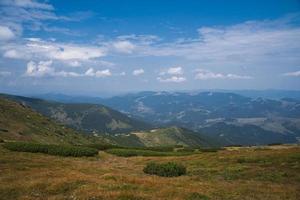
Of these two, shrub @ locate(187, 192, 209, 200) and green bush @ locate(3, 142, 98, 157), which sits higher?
shrub @ locate(187, 192, 209, 200)

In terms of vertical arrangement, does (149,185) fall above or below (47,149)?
above

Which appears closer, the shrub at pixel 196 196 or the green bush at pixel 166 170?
the shrub at pixel 196 196

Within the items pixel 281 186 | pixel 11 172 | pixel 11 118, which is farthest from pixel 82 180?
pixel 11 118

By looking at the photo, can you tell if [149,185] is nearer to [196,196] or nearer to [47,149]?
[196,196]

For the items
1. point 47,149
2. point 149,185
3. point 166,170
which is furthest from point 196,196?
→ point 47,149

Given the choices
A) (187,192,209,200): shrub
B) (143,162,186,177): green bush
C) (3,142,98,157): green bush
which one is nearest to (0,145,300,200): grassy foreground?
(187,192,209,200): shrub

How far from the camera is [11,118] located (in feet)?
251

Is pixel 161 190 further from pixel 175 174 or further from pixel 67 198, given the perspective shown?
pixel 175 174

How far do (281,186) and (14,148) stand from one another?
32.5 meters

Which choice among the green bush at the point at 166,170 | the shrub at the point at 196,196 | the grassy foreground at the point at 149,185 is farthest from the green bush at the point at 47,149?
the shrub at the point at 196,196

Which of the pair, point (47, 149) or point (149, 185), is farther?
point (47, 149)

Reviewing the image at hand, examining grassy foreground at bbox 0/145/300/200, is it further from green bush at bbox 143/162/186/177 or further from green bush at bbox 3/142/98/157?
green bush at bbox 3/142/98/157

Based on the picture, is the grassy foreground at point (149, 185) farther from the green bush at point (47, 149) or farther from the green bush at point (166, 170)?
the green bush at point (47, 149)

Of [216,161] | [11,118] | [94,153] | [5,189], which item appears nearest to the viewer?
[5,189]
